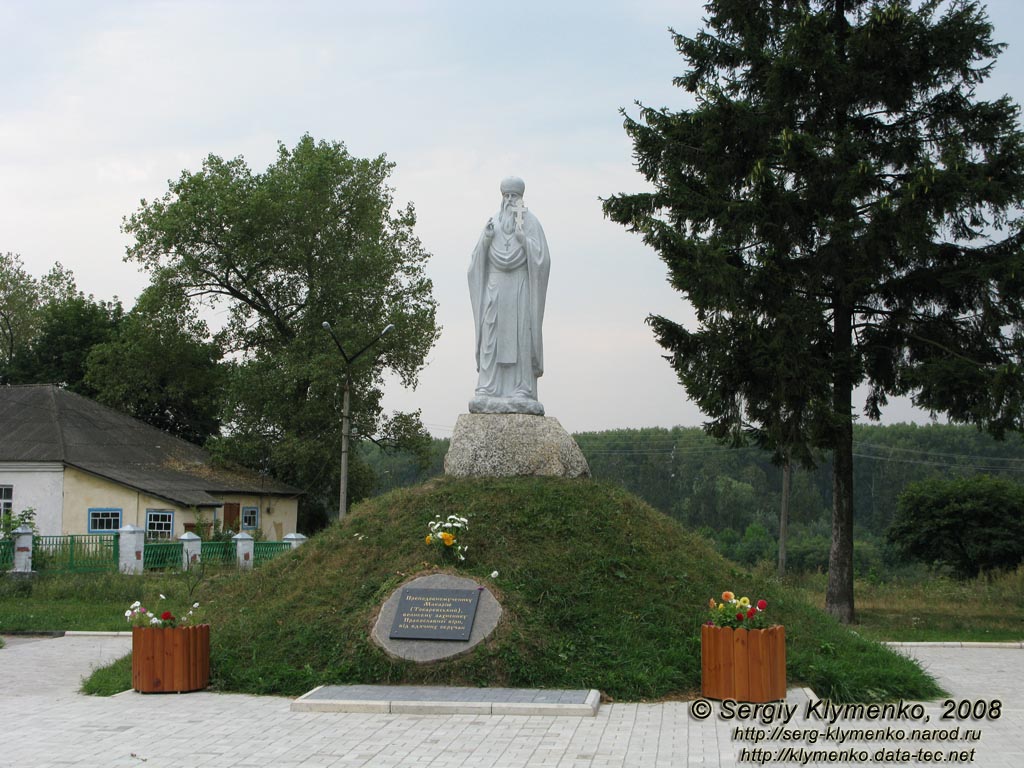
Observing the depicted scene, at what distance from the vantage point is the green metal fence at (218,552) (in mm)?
25891

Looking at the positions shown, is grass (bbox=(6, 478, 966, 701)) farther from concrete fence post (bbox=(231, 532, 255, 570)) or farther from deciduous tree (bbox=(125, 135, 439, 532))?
deciduous tree (bbox=(125, 135, 439, 532))

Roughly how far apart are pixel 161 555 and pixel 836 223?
16.4 meters

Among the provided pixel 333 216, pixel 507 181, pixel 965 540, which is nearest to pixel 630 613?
pixel 507 181

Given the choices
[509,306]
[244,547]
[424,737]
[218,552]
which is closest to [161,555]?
[218,552]

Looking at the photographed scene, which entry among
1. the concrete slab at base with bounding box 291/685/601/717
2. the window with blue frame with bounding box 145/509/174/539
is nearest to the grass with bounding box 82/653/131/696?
the concrete slab at base with bounding box 291/685/601/717

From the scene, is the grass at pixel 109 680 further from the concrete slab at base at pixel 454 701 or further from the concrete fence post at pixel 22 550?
the concrete fence post at pixel 22 550

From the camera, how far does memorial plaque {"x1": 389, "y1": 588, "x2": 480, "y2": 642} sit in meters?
10.7

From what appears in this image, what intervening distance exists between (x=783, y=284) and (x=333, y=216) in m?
21.7

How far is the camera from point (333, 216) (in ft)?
123

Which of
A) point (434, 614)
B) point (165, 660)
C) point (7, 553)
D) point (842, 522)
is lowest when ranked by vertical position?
point (7, 553)

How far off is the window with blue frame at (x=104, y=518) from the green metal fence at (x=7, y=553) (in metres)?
6.45

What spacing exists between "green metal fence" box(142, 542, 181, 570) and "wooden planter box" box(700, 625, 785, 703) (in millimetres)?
17930

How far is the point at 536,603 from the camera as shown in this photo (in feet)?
36.7

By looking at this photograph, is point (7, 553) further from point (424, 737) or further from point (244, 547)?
point (424, 737)
